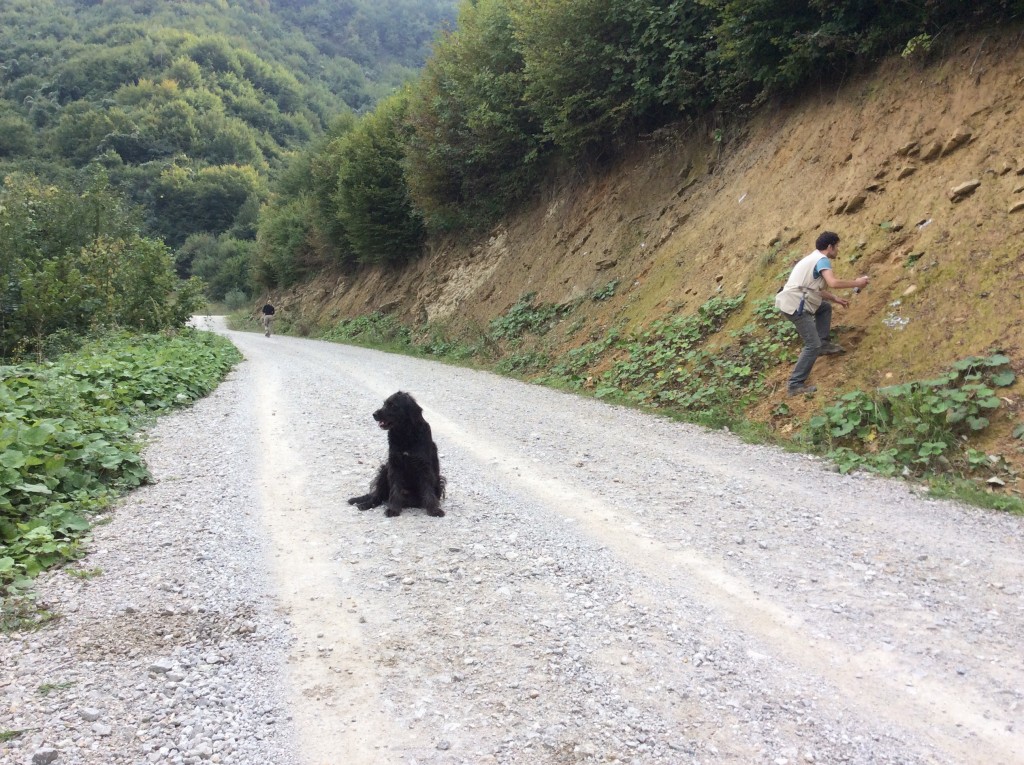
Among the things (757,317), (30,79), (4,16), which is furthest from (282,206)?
(4,16)

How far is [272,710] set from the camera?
282 cm

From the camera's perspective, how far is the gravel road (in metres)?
2.62

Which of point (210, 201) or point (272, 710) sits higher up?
point (210, 201)

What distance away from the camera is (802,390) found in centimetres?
845

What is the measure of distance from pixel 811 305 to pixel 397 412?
19.4 feet

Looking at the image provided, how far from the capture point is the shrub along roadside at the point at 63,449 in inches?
182

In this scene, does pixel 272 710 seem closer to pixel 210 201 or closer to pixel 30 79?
pixel 210 201

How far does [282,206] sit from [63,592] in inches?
2108

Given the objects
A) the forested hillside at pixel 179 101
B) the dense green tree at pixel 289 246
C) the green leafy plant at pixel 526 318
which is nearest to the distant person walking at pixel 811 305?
the green leafy plant at pixel 526 318

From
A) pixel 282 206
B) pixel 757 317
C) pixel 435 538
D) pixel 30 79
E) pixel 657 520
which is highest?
pixel 30 79

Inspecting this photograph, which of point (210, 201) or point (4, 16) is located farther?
point (4, 16)

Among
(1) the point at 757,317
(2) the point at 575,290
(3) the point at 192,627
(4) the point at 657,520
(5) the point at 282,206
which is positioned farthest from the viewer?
(5) the point at 282,206

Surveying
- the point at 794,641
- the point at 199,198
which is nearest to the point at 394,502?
the point at 794,641

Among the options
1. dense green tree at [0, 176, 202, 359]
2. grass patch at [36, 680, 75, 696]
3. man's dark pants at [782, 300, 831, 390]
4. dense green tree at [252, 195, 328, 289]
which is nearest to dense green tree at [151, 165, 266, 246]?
dense green tree at [252, 195, 328, 289]
